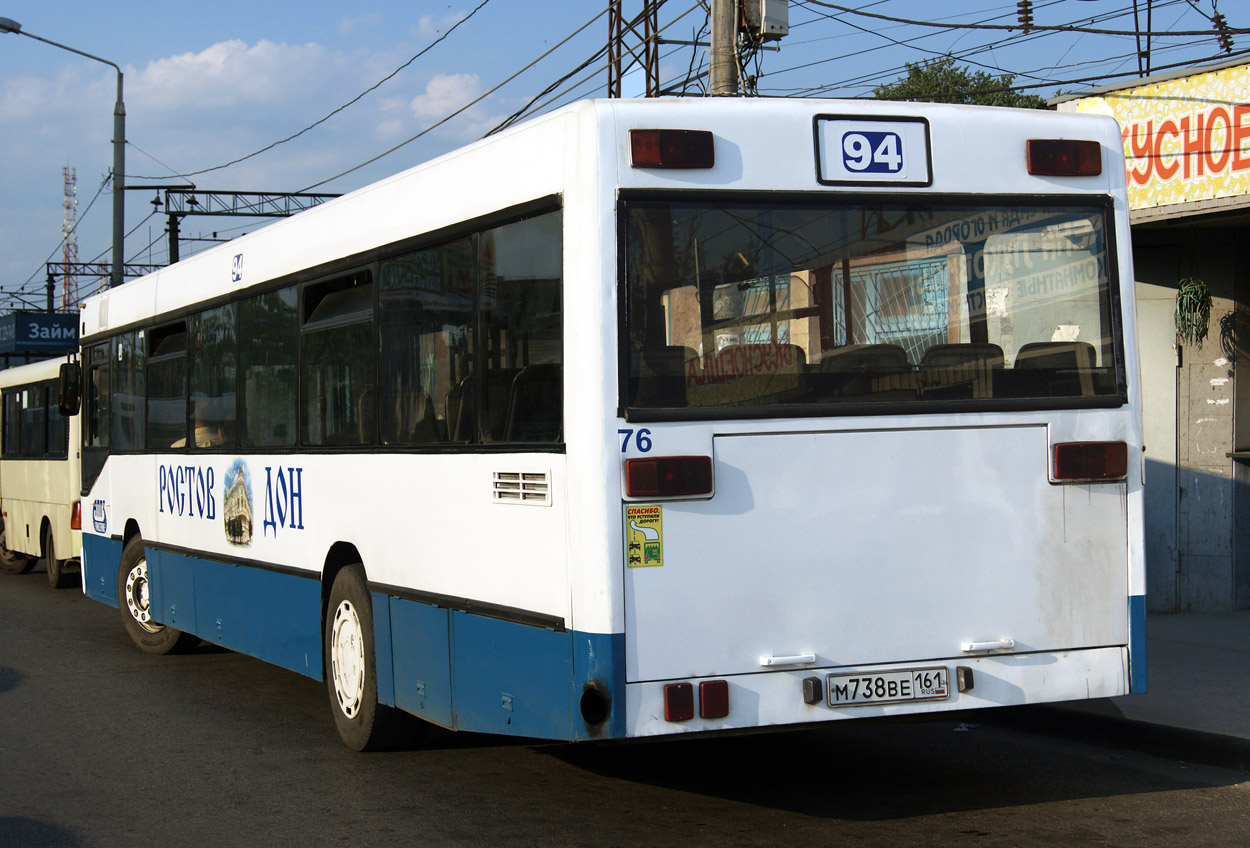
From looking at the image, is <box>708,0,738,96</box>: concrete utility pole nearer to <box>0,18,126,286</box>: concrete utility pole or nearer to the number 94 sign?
the number 94 sign

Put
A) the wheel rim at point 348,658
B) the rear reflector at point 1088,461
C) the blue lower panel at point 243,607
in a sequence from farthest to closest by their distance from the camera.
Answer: the blue lower panel at point 243,607, the wheel rim at point 348,658, the rear reflector at point 1088,461

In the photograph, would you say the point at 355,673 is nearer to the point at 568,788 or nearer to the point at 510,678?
the point at 568,788

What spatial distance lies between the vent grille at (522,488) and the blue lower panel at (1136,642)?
8.36 ft

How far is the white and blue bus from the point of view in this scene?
18.7ft

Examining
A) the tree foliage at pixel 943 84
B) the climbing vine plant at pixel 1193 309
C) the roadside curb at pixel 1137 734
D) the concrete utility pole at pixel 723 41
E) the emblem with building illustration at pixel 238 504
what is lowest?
the roadside curb at pixel 1137 734

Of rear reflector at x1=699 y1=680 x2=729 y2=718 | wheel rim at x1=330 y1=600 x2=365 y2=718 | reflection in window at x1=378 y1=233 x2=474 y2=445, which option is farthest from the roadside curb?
wheel rim at x1=330 y1=600 x2=365 y2=718

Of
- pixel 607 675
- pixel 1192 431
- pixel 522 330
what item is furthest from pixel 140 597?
pixel 1192 431

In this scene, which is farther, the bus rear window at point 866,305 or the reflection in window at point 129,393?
the reflection in window at point 129,393

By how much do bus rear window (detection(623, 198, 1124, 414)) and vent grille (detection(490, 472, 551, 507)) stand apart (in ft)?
1.84

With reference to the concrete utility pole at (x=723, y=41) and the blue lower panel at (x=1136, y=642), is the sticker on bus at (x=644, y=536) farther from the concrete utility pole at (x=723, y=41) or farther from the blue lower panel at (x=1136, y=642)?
the concrete utility pole at (x=723, y=41)

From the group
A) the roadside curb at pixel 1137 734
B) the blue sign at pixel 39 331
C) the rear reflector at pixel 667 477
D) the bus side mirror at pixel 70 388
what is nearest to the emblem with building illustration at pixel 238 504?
the bus side mirror at pixel 70 388

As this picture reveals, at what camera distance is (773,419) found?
5848 mm

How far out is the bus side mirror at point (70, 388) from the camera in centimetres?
1353

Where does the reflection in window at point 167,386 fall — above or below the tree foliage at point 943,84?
below
